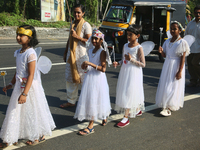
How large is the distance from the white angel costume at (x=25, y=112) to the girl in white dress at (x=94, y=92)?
0.75m

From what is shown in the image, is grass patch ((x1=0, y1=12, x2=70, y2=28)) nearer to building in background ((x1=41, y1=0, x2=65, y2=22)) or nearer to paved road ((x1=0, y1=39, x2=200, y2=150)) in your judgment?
building in background ((x1=41, y1=0, x2=65, y2=22))

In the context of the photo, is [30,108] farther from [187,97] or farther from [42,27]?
[42,27]

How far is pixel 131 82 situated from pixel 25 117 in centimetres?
199

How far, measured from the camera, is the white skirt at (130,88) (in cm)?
425

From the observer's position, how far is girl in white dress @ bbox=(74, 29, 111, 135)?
3.87 metres

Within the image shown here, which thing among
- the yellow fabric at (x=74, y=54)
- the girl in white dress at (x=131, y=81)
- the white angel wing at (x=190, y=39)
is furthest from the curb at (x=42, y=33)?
the white angel wing at (x=190, y=39)

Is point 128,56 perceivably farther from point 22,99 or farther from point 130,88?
point 22,99

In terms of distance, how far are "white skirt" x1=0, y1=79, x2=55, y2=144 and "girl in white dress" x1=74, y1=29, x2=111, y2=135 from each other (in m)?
0.76

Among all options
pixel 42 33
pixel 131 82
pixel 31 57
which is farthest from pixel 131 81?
pixel 42 33

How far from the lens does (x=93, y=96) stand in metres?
3.88

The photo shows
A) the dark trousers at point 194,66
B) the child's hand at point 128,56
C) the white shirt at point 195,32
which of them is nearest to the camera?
the child's hand at point 128,56

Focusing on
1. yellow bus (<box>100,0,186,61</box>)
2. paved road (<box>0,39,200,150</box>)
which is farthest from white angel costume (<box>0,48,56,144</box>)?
yellow bus (<box>100,0,186,61</box>)

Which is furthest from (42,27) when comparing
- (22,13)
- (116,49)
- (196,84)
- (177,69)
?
(177,69)

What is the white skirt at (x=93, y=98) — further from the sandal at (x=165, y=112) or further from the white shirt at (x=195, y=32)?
the white shirt at (x=195, y=32)
